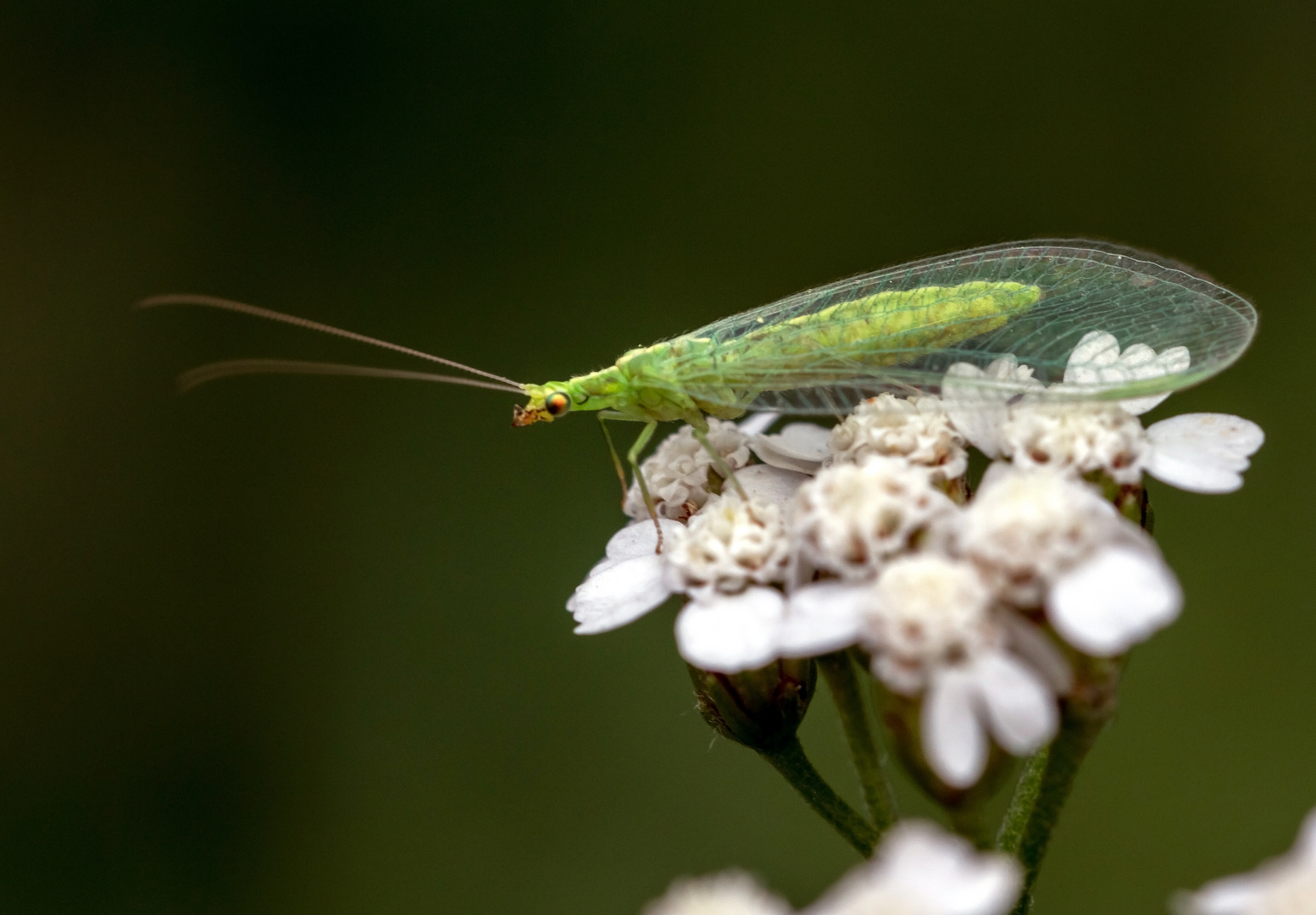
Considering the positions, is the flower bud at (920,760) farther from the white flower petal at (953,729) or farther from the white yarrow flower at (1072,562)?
the white yarrow flower at (1072,562)

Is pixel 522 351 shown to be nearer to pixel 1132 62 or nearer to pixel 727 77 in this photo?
pixel 727 77

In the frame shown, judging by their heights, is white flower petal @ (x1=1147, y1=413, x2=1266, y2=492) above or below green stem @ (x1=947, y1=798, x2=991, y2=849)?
above

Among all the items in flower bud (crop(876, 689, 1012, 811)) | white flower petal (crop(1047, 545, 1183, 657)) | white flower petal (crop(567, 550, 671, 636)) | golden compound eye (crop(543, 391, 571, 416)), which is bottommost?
Result: flower bud (crop(876, 689, 1012, 811))

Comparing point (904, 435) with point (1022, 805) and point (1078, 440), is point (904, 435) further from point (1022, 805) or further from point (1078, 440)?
point (1022, 805)

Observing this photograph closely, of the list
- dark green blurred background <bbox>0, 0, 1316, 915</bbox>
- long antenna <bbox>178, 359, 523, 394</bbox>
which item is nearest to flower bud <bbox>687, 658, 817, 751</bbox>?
long antenna <bbox>178, 359, 523, 394</bbox>

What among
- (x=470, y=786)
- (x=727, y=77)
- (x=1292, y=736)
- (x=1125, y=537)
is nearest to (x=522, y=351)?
(x=727, y=77)

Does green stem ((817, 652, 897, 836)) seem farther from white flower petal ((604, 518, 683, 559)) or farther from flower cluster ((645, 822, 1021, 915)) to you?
flower cluster ((645, 822, 1021, 915))

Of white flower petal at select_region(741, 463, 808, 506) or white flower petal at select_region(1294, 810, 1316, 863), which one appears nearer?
white flower petal at select_region(1294, 810, 1316, 863)

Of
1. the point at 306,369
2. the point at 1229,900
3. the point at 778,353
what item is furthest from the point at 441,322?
the point at 1229,900
